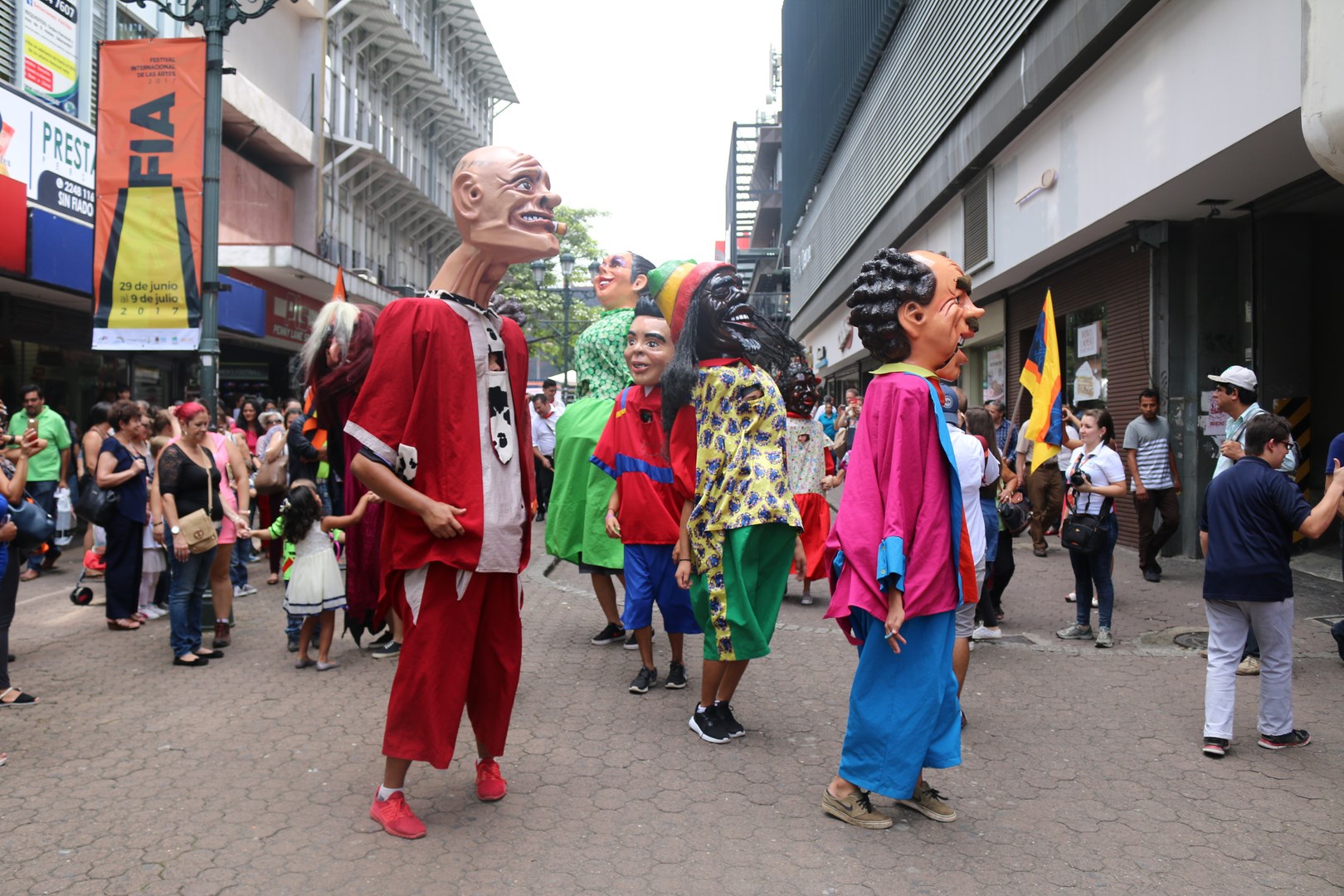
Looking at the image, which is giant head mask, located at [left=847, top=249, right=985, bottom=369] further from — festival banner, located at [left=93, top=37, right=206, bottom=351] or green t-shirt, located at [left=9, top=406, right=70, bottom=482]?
green t-shirt, located at [left=9, top=406, right=70, bottom=482]

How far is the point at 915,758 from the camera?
361 cm

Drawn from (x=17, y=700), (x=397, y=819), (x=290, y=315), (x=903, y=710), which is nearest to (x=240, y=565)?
(x=17, y=700)

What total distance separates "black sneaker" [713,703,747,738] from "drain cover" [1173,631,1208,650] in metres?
3.70

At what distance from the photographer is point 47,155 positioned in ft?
43.5

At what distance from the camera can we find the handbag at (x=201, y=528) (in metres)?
6.37

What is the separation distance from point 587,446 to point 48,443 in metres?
6.41

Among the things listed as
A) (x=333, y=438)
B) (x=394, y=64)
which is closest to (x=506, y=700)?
(x=333, y=438)

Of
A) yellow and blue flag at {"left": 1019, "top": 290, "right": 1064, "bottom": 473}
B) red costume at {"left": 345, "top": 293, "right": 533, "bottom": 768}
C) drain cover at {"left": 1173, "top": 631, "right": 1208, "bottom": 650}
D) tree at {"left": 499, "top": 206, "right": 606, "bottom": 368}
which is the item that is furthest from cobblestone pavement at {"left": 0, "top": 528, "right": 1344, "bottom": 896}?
tree at {"left": 499, "top": 206, "right": 606, "bottom": 368}

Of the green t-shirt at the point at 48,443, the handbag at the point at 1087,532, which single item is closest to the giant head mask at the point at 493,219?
the handbag at the point at 1087,532

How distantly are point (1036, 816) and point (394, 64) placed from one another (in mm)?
31396

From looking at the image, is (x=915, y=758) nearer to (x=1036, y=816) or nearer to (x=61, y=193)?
(x=1036, y=816)

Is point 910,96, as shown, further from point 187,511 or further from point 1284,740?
point 1284,740

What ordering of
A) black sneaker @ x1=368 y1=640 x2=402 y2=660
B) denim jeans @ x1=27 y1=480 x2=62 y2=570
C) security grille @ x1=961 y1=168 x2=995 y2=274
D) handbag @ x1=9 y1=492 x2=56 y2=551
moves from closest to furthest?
handbag @ x1=9 y1=492 x2=56 y2=551
black sneaker @ x1=368 y1=640 x2=402 y2=660
denim jeans @ x1=27 y1=480 x2=62 y2=570
security grille @ x1=961 y1=168 x2=995 y2=274

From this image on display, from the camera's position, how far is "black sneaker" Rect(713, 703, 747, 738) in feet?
15.6
